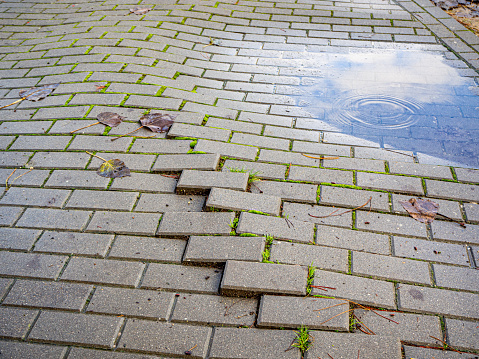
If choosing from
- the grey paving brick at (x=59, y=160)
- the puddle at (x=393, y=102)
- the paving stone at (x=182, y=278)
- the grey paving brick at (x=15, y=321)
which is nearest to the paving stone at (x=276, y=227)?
the paving stone at (x=182, y=278)

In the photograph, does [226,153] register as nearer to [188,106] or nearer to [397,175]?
[188,106]

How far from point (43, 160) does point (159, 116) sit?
0.97m

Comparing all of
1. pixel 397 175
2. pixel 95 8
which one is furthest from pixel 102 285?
pixel 95 8

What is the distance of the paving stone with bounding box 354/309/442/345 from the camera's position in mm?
1830

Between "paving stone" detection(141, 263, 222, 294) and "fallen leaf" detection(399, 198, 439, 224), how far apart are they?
1331 millimetres

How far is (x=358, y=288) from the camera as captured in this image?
6.60ft

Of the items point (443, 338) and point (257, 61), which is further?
point (257, 61)

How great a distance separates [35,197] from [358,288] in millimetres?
2215

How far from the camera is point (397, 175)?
8.86ft

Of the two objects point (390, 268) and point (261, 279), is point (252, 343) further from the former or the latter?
point (390, 268)

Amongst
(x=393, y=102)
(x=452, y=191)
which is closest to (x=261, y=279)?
(x=452, y=191)

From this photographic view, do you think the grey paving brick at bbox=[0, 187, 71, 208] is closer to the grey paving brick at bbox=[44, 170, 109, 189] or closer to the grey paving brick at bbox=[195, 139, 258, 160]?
the grey paving brick at bbox=[44, 170, 109, 189]

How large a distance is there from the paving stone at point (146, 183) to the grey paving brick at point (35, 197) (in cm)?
36

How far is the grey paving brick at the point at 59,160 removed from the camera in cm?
280
